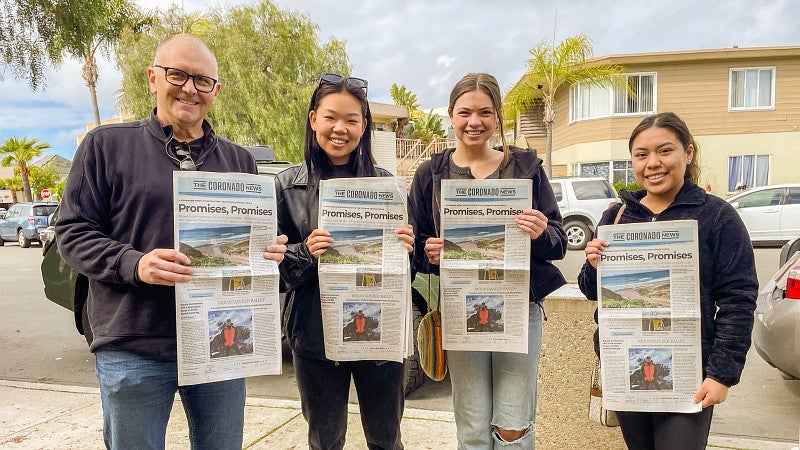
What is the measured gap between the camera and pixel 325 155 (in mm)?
2334

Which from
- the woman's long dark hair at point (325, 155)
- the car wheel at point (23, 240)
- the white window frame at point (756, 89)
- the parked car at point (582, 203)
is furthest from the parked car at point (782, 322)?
the car wheel at point (23, 240)

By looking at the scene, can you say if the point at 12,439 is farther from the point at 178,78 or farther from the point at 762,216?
the point at 762,216

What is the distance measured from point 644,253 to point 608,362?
1.39 ft

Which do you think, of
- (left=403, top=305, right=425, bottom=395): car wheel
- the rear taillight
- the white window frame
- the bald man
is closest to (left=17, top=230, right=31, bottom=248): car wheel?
(left=403, top=305, right=425, bottom=395): car wheel

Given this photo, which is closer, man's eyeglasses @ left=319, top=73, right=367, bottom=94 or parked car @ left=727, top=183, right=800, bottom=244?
man's eyeglasses @ left=319, top=73, right=367, bottom=94

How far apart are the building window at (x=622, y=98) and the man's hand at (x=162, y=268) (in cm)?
1989

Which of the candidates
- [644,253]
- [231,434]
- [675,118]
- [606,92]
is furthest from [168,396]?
[606,92]

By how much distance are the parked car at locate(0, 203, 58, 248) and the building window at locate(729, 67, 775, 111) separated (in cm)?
2520

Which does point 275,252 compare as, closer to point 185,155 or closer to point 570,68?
point 185,155

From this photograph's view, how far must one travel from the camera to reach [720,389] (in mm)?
1951

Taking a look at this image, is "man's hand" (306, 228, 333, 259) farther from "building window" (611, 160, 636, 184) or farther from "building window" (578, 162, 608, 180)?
"building window" (611, 160, 636, 184)

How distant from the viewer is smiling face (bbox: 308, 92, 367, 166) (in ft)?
7.28

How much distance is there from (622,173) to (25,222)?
918 inches

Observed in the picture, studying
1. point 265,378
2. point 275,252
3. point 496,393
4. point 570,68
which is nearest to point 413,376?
point 265,378
